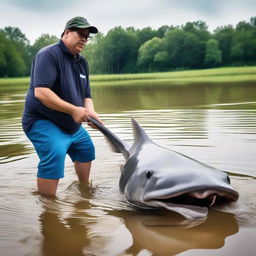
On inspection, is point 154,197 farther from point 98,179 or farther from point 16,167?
point 16,167

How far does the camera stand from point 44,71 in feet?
14.6

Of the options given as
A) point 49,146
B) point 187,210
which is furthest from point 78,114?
point 187,210

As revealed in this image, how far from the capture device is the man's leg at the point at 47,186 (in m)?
4.63

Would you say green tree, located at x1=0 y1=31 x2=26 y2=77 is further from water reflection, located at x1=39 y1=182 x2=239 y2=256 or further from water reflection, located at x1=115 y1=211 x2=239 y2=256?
water reflection, located at x1=115 y1=211 x2=239 y2=256

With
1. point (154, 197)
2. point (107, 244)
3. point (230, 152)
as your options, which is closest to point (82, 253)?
point (107, 244)

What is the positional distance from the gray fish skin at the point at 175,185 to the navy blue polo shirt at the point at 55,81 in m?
1.02

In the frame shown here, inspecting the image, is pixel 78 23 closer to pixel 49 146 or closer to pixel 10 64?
pixel 49 146

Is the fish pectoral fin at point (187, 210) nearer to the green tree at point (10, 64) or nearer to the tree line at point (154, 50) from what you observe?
the tree line at point (154, 50)

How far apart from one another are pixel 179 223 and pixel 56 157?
1621 mm

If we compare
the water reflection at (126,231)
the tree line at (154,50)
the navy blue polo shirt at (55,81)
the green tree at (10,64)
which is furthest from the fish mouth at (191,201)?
the green tree at (10,64)

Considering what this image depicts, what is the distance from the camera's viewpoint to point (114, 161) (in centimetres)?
644

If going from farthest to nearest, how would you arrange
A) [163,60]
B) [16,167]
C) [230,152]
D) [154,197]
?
[163,60], [230,152], [16,167], [154,197]

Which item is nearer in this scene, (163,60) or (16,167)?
(16,167)

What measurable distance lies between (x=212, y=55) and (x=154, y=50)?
17581mm
